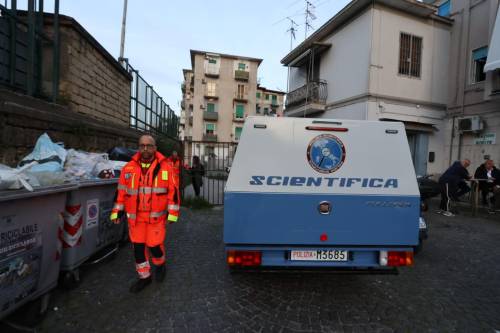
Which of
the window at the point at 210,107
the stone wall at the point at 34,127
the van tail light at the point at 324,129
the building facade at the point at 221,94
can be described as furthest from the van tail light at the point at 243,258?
the window at the point at 210,107

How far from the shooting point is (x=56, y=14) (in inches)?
242

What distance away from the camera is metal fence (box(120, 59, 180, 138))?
12.0 m

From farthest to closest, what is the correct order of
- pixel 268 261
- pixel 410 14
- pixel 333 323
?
pixel 410 14
pixel 268 261
pixel 333 323

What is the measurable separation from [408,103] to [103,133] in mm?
13240

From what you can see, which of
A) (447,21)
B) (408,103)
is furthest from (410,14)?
(408,103)

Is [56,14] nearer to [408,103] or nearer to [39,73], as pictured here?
[39,73]

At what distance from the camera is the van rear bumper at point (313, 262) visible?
286cm

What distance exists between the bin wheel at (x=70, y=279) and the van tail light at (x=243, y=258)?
6.34ft

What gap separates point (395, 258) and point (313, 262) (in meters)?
0.91

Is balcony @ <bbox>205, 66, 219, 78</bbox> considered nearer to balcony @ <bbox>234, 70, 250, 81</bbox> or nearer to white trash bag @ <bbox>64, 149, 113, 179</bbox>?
balcony @ <bbox>234, 70, 250, 81</bbox>

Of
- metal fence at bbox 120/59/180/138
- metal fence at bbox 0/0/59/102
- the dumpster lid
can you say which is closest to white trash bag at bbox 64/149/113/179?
the dumpster lid

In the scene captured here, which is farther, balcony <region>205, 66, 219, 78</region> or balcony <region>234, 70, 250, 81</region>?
balcony <region>234, 70, 250, 81</region>

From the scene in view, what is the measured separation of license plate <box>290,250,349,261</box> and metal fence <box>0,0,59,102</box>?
18.7 ft

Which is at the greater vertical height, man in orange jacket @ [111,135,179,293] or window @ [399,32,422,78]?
window @ [399,32,422,78]
